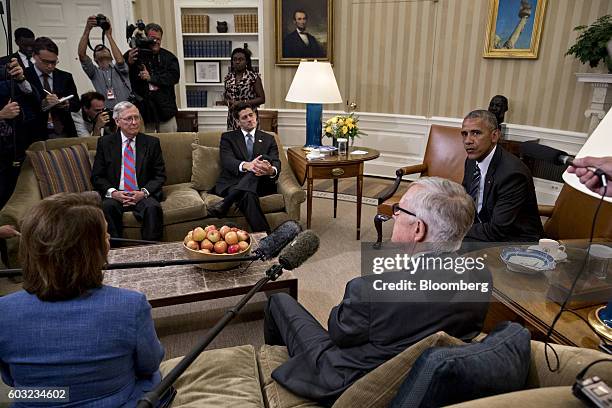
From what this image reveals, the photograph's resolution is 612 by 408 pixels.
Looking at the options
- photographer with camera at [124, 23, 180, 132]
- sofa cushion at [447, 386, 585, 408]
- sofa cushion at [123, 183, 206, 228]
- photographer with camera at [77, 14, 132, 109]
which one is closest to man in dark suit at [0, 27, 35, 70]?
photographer with camera at [77, 14, 132, 109]

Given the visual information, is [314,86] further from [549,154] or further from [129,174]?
[549,154]

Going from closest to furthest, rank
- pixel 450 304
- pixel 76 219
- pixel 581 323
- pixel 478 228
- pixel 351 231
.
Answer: pixel 76 219 → pixel 450 304 → pixel 581 323 → pixel 478 228 → pixel 351 231

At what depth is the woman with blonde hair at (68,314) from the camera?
3.45 feet

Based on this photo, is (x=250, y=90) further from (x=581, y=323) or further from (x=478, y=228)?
(x=581, y=323)

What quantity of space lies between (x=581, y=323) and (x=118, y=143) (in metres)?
3.01

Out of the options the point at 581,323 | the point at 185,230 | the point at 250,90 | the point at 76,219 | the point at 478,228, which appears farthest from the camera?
the point at 250,90

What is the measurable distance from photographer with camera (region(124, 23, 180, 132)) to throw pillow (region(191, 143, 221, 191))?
1003 mm

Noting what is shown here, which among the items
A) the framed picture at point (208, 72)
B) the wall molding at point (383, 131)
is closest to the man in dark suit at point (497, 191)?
the wall molding at point (383, 131)

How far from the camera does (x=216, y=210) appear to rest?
324cm

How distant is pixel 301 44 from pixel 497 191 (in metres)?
3.46

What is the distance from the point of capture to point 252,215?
3260 mm

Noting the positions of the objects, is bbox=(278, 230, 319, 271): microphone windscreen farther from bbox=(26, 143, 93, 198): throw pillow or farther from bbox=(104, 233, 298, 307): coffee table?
bbox=(26, 143, 93, 198): throw pillow

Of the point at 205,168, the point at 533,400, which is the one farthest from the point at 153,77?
the point at 533,400

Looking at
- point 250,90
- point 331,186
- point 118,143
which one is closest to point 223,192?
point 118,143
